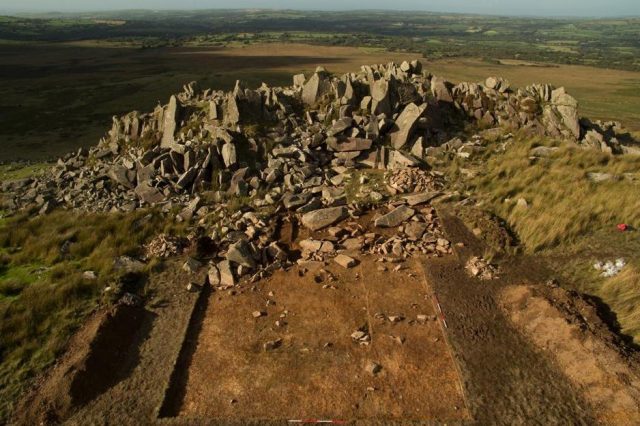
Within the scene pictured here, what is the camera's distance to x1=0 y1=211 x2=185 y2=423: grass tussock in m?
10.8

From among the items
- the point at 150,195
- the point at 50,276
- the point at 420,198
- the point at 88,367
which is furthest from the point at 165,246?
the point at 420,198

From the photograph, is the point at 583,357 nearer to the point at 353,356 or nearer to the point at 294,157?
the point at 353,356

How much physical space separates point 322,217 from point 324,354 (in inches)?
274

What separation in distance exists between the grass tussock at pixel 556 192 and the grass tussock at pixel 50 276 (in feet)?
45.0

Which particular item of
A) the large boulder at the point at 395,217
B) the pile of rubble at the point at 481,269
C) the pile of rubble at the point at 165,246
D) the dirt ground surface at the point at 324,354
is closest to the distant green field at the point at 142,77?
the pile of rubble at the point at 165,246

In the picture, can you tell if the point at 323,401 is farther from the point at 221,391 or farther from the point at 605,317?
the point at 605,317

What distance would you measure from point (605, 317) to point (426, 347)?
5261 mm

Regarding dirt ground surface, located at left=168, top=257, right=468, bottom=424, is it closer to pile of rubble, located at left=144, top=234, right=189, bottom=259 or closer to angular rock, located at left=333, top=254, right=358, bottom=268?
angular rock, located at left=333, top=254, right=358, bottom=268

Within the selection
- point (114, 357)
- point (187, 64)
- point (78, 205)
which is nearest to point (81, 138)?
point (78, 205)

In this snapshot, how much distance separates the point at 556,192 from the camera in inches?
676

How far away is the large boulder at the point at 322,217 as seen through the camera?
54.6ft

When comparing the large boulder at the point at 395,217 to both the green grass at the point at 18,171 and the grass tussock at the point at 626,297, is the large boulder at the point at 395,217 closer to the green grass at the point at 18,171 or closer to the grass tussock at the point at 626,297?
the grass tussock at the point at 626,297

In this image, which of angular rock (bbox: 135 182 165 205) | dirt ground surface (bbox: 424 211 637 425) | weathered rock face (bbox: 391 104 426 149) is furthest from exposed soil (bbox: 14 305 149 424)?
weathered rock face (bbox: 391 104 426 149)

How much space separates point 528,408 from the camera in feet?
30.0
